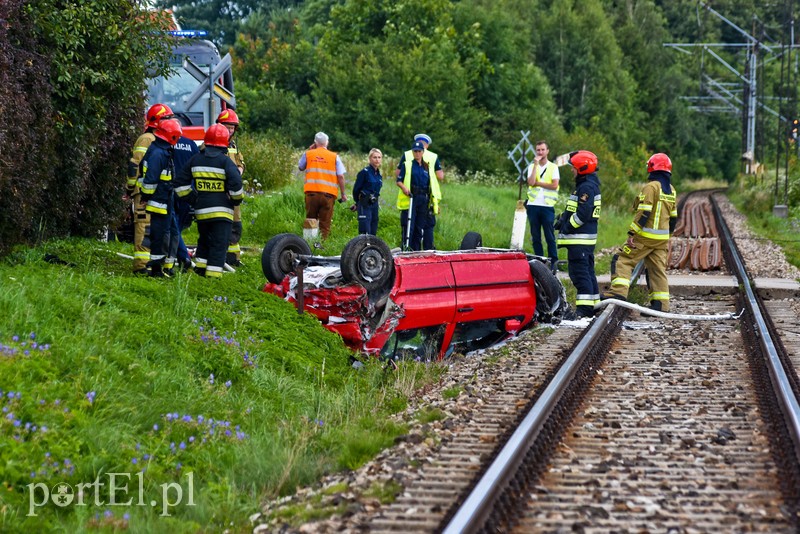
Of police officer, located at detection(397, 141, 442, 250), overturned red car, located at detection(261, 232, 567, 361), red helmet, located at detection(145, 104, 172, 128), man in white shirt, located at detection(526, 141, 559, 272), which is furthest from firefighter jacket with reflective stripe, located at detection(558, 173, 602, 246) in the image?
red helmet, located at detection(145, 104, 172, 128)

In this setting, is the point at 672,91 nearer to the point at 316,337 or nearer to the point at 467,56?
the point at 467,56

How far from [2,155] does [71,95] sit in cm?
188

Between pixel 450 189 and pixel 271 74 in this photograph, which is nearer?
pixel 450 189

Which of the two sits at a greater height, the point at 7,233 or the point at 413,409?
the point at 7,233

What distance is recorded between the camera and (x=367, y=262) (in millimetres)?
9336

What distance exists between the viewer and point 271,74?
4281 cm

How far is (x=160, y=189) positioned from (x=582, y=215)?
15.6ft

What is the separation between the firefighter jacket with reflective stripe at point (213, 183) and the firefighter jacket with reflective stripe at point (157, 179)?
39 centimetres

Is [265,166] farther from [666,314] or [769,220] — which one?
[769,220]

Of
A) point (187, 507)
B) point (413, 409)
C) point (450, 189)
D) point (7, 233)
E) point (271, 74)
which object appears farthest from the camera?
point (271, 74)

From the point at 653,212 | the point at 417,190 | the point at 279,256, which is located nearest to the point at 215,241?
the point at 279,256

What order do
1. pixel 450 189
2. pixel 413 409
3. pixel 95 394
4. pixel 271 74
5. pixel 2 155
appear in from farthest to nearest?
pixel 271 74 → pixel 450 189 → pixel 2 155 → pixel 413 409 → pixel 95 394

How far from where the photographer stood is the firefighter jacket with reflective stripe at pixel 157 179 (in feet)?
33.6

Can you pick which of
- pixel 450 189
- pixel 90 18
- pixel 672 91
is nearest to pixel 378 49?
pixel 450 189
